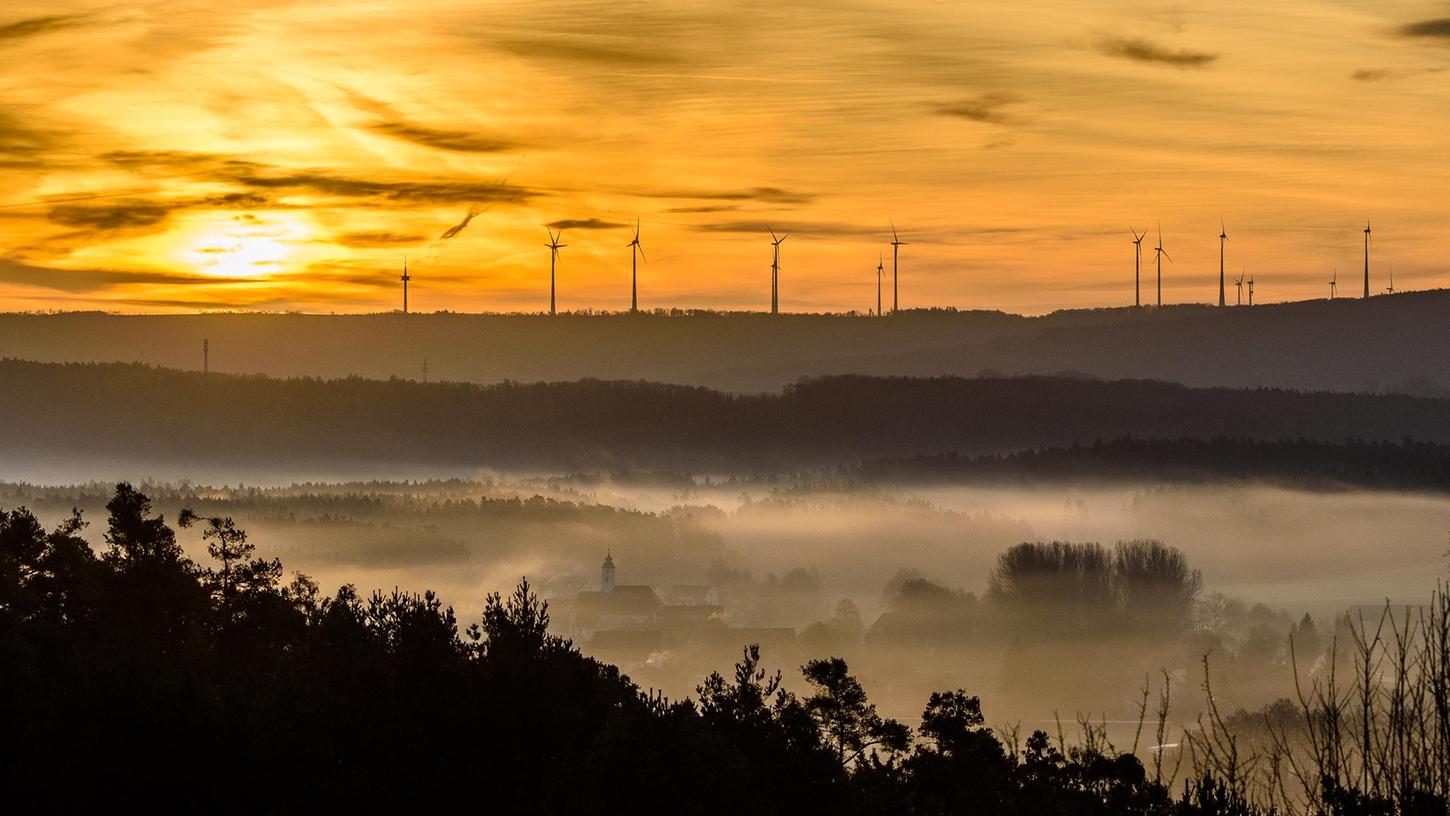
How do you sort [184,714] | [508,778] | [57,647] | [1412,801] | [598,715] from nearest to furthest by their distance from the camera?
[1412,801] → [508,778] → [184,714] → [598,715] → [57,647]

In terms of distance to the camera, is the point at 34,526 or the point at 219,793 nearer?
the point at 219,793

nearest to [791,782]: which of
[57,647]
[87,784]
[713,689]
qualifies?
[713,689]

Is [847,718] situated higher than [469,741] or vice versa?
[469,741]

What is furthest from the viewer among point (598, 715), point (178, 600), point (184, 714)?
point (178, 600)

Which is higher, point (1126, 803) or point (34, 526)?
point (34, 526)

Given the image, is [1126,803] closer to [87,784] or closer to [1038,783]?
[1038,783]

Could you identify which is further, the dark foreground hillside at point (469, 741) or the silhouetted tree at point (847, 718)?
the silhouetted tree at point (847, 718)

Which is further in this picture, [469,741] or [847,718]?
[847,718]

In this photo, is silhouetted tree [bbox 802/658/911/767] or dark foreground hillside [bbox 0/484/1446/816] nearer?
dark foreground hillside [bbox 0/484/1446/816]
